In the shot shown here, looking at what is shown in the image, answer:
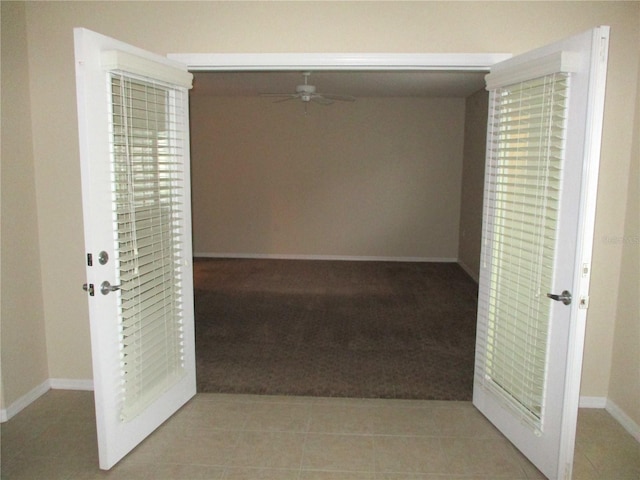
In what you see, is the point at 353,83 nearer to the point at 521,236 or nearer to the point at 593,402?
the point at 521,236

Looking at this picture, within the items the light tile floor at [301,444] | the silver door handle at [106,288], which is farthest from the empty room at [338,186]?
the silver door handle at [106,288]

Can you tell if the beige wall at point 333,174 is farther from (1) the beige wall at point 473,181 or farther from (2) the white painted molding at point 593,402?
(2) the white painted molding at point 593,402

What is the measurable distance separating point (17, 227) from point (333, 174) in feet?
17.8

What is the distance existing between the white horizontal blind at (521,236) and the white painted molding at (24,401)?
8.91ft

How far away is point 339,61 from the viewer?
2977 millimetres

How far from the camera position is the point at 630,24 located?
2906mm

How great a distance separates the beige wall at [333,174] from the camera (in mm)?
7875

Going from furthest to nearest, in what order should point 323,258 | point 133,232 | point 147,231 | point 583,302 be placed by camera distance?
1. point 323,258
2. point 147,231
3. point 133,232
4. point 583,302

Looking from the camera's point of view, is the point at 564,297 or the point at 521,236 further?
the point at 521,236

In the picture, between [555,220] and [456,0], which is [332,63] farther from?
[555,220]

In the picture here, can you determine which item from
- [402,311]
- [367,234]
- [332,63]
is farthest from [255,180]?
[332,63]

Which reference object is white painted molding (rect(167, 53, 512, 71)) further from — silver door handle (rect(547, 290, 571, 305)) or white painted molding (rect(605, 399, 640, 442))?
white painted molding (rect(605, 399, 640, 442))

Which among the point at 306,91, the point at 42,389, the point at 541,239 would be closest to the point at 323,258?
the point at 306,91

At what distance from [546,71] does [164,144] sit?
1905 millimetres
